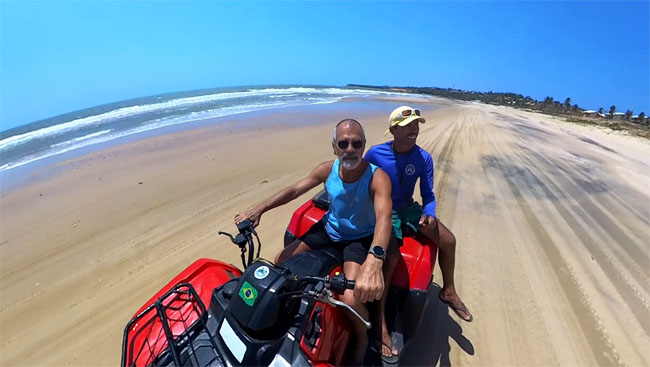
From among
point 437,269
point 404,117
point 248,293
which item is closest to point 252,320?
point 248,293

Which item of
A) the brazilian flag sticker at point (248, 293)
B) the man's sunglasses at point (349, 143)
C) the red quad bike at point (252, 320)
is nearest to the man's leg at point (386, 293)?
the red quad bike at point (252, 320)

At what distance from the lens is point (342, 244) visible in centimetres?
244

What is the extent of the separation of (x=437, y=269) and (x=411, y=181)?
157 centimetres

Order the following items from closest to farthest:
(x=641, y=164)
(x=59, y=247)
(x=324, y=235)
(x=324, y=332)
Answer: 1. (x=324, y=332)
2. (x=324, y=235)
3. (x=59, y=247)
4. (x=641, y=164)

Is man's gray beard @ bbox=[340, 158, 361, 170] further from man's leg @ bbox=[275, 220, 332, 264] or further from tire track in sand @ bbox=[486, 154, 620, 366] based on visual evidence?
tire track in sand @ bbox=[486, 154, 620, 366]

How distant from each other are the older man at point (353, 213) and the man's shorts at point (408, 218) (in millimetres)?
555

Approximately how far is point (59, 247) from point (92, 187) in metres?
2.71

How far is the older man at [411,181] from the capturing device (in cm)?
282

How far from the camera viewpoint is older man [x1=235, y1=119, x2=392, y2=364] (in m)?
2.10

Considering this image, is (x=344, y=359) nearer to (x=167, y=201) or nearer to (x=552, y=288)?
(x=552, y=288)

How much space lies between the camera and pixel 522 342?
2.86 meters

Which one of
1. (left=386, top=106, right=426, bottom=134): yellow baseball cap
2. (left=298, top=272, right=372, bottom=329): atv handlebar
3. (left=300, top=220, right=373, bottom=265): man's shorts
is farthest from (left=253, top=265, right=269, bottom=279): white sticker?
(left=386, top=106, right=426, bottom=134): yellow baseball cap

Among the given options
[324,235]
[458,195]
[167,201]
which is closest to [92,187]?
[167,201]

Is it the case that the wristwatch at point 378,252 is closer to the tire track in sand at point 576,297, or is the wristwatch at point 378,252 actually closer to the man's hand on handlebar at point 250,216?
the man's hand on handlebar at point 250,216
